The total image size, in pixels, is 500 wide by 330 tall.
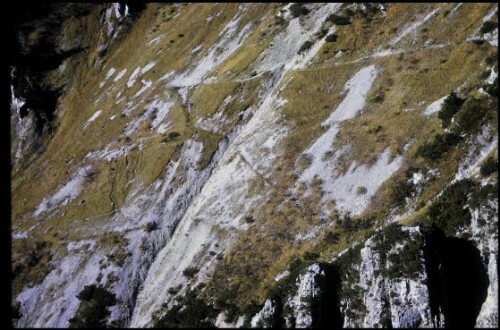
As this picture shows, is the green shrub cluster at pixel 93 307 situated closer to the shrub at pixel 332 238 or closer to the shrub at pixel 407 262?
the shrub at pixel 332 238

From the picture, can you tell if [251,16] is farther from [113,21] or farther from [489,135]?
[489,135]

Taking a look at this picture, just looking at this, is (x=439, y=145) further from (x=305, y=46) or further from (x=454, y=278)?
(x=305, y=46)

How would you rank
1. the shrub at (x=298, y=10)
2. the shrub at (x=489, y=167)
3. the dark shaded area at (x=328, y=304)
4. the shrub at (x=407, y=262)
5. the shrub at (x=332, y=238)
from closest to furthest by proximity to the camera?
the shrub at (x=407, y=262) < the dark shaded area at (x=328, y=304) < the shrub at (x=489, y=167) < the shrub at (x=332, y=238) < the shrub at (x=298, y=10)

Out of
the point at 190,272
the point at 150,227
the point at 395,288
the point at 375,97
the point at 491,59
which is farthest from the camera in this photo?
the point at 150,227

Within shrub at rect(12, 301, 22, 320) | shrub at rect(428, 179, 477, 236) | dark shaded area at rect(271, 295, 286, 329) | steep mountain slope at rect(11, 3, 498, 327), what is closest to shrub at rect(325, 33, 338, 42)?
steep mountain slope at rect(11, 3, 498, 327)

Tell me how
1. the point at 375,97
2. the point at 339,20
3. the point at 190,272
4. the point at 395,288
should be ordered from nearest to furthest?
the point at 395,288
the point at 190,272
the point at 375,97
the point at 339,20

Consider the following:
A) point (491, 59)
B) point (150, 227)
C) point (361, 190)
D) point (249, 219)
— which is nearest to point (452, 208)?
point (361, 190)

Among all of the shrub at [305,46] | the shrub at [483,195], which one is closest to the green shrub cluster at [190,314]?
the shrub at [483,195]
